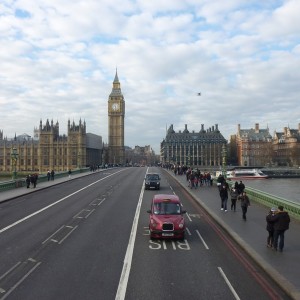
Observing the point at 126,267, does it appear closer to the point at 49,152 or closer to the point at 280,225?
the point at 280,225

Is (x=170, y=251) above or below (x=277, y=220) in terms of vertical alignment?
below

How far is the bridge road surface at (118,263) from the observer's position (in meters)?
9.87

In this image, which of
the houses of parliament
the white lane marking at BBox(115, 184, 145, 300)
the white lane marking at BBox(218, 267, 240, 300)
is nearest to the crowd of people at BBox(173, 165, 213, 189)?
the white lane marking at BBox(115, 184, 145, 300)

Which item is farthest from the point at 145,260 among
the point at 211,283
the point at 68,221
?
the point at 68,221

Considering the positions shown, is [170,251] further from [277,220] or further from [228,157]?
[228,157]

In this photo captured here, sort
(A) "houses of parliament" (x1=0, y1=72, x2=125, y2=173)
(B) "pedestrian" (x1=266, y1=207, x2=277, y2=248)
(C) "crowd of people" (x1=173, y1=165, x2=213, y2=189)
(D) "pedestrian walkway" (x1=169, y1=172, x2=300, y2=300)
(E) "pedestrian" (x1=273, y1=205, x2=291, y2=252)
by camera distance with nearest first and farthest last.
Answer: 1. (D) "pedestrian walkway" (x1=169, y1=172, x2=300, y2=300)
2. (E) "pedestrian" (x1=273, y1=205, x2=291, y2=252)
3. (B) "pedestrian" (x1=266, y1=207, x2=277, y2=248)
4. (C) "crowd of people" (x1=173, y1=165, x2=213, y2=189)
5. (A) "houses of parliament" (x1=0, y1=72, x2=125, y2=173)

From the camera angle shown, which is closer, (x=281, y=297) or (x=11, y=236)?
(x=281, y=297)

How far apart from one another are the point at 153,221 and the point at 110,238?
6.27 ft

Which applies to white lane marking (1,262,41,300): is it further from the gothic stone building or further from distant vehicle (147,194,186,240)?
the gothic stone building

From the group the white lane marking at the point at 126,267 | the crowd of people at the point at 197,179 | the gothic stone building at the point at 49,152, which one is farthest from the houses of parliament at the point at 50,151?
the white lane marking at the point at 126,267

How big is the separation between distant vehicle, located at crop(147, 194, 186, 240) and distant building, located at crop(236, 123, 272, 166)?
152337mm

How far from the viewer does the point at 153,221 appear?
51.5 ft

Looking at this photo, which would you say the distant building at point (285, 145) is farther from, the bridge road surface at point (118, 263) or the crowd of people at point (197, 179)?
the bridge road surface at point (118, 263)

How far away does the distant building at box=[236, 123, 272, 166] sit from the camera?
173250mm
